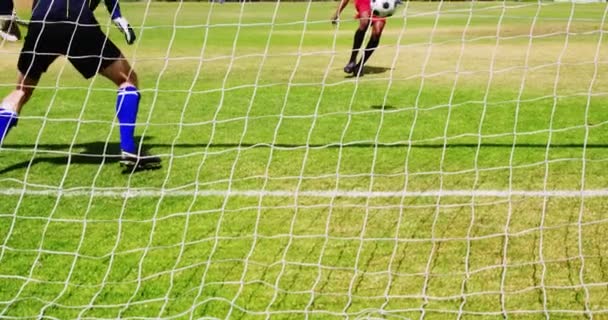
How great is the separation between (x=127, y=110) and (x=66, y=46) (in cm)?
62

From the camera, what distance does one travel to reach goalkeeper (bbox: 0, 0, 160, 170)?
5238 millimetres

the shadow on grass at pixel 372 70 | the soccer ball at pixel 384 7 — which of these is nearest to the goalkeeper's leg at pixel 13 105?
the shadow on grass at pixel 372 70

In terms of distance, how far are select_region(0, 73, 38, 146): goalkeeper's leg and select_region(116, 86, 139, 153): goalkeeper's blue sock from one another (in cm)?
65

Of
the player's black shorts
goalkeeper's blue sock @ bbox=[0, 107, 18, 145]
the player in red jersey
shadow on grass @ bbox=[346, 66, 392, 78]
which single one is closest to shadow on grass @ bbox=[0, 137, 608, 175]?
goalkeeper's blue sock @ bbox=[0, 107, 18, 145]

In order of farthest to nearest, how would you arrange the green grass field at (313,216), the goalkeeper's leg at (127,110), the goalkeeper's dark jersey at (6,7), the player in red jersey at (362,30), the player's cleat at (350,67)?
the player's cleat at (350,67)
the player in red jersey at (362,30)
the goalkeeper's dark jersey at (6,7)
the goalkeeper's leg at (127,110)
the green grass field at (313,216)

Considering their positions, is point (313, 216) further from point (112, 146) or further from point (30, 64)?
point (112, 146)

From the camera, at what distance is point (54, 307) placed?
321cm

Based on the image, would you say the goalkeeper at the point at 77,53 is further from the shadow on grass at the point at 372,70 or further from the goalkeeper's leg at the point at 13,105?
the shadow on grass at the point at 372,70

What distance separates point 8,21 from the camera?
5.66 metres

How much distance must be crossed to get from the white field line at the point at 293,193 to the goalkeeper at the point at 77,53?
0.47 m

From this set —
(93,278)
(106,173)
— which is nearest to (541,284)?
(93,278)

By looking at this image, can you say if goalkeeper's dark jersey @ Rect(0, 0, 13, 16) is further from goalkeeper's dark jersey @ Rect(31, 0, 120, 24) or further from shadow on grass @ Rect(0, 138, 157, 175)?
shadow on grass @ Rect(0, 138, 157, 175)

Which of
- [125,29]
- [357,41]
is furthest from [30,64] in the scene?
[357,41]

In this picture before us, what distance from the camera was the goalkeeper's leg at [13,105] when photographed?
5.32m
